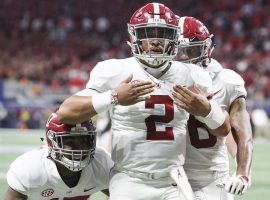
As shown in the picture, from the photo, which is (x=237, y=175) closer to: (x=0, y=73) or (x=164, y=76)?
(x=164, y=76)

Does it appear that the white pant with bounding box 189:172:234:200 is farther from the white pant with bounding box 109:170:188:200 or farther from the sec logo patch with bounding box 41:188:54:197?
the sec logo patch with bounding box 41:188:54:197

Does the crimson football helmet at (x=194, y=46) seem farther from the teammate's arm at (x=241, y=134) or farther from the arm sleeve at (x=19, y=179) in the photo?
the arm sleeve at (x=19, y=179)

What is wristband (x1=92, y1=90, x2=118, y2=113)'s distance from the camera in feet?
9.43

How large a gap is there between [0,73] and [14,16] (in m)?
4.28

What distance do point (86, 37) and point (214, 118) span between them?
14.4 metres

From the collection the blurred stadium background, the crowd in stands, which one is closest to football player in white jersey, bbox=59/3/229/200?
the blurred stadium background

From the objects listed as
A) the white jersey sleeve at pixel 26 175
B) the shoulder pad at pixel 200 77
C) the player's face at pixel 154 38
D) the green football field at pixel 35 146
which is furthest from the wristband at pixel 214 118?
the green football field at pixel 35 146

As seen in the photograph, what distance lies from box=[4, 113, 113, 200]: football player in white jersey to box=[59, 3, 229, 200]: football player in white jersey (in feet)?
0.91

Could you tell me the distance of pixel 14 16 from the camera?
18.1 m

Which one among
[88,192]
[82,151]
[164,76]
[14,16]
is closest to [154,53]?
[164,76]

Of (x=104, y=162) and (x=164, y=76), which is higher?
(x=164, y=76)

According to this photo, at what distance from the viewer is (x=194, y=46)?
11.6 ft

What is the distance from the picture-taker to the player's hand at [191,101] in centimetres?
290

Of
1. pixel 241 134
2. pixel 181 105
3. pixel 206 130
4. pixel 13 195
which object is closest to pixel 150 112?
pixel 181 105
